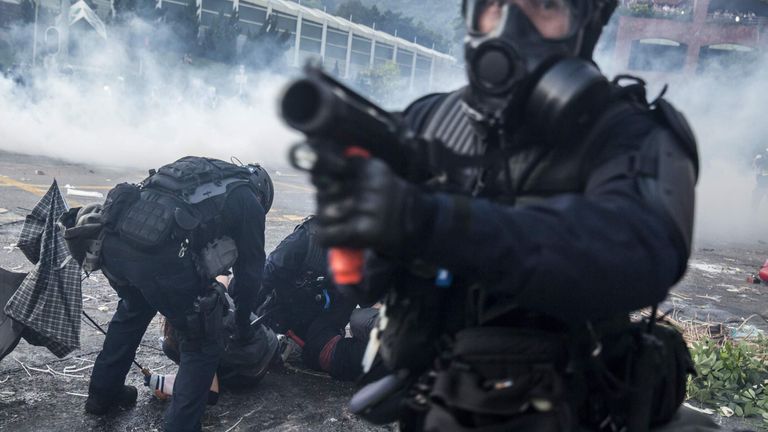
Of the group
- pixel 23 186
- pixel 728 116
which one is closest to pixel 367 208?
pixel 23 186

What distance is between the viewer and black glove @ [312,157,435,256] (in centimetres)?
98

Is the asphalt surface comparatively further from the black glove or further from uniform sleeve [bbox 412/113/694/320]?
the black glove

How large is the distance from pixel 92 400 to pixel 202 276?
2.88 ft

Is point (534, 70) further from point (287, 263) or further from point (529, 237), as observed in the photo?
point (287, 263)

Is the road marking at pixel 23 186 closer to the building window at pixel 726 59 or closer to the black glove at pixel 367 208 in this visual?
the black glove at pixel 367 208

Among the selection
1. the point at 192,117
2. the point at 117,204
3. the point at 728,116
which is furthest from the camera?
the point at 728,116

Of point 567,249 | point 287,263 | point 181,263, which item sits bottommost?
point 287,263

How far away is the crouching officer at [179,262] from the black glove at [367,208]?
2691 millimetres

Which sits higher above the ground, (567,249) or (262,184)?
(567,249)

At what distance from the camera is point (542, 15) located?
1.45 metres

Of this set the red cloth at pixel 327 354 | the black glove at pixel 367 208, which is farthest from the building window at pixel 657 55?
the black glove at pixel 367 208

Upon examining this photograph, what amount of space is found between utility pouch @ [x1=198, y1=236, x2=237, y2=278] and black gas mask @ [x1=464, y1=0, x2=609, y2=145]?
2593 mm

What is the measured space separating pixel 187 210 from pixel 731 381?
3489mm

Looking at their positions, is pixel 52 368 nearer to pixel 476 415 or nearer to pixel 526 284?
pixel 476 415
